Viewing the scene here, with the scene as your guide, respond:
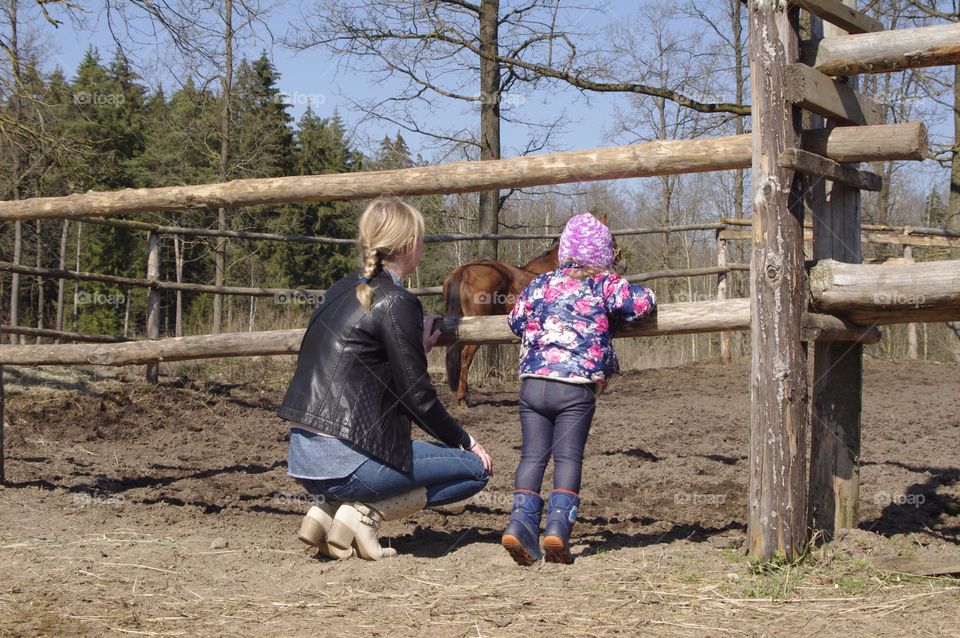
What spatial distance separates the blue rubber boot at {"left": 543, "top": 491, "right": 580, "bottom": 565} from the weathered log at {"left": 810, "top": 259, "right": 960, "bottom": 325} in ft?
4.46

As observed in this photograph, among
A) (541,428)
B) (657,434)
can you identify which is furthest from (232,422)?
(541,428)

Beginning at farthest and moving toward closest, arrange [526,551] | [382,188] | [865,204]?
1. [865,204]
2. [382,188]
3. [526,551]

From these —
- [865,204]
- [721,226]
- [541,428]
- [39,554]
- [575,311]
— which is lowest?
[39,554]

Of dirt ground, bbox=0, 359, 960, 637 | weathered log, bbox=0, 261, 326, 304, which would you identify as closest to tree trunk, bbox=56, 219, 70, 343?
weathered log, bbox=0, 261, 326, 304

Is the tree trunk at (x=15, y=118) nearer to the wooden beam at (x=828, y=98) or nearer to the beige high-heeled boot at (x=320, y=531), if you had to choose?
the beige high-heeled boot at (x=320, y=531)

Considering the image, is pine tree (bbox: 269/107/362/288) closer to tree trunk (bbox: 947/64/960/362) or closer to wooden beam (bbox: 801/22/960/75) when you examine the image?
tree trunk (bbox: 947/64/960/362)

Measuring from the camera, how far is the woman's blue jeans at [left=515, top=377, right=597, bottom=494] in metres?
3.65

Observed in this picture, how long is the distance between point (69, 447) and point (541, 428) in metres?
4.60

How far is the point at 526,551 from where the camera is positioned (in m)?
3.41

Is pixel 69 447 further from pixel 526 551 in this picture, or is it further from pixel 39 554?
pixel 526 551

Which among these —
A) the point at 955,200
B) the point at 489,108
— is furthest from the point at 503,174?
the point at 955,200

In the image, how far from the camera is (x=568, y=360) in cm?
367

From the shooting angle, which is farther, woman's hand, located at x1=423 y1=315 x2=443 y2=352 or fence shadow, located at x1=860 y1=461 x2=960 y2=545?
fence shadow, located at x1=860 y1=461 x2=960 y2=545

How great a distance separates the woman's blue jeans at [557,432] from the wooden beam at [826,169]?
1.24 meters
